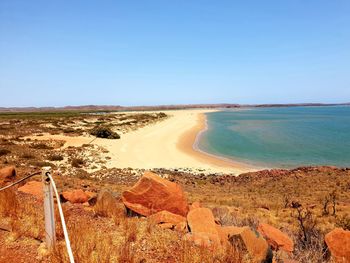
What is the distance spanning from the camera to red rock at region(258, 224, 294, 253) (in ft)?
21.2

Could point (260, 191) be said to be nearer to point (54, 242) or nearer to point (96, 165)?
point (96, 165)

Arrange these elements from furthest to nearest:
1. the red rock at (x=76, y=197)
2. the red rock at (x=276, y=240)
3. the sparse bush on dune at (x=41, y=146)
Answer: the sparse bush on dune at (x=41, y=146) < the red rock at (x=76, y=197) < the red rock at (x=276, y=240)

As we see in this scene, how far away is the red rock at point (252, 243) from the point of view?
187 inches

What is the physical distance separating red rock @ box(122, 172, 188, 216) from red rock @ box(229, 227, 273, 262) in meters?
2.61

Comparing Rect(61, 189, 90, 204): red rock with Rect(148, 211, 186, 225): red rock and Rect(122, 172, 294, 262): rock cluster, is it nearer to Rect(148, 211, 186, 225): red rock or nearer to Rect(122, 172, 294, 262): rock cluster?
Rect(122, 172, 294, 262): rock cluster

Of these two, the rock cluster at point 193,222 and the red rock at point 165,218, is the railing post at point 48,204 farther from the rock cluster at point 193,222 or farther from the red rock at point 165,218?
the red rock at point 165,218

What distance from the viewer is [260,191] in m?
16.0

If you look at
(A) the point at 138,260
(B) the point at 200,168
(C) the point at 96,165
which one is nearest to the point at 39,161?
(C) the point at 96,165

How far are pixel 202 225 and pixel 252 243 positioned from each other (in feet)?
4.34

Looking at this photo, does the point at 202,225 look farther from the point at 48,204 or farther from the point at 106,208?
the point at 48,204

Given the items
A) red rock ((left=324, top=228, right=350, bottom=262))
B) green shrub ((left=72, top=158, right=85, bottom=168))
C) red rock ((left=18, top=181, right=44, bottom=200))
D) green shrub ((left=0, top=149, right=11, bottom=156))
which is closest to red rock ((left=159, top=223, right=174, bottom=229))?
red rock ((left=324, top=228, right=350, bottom=262))

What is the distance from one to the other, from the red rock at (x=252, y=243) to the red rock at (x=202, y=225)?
388 millimetres

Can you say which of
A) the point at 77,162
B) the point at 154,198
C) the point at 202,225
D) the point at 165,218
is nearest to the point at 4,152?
the point at 77,162

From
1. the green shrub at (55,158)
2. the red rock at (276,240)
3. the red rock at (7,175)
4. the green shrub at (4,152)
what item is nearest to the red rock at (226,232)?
the red rock at (276,240)
